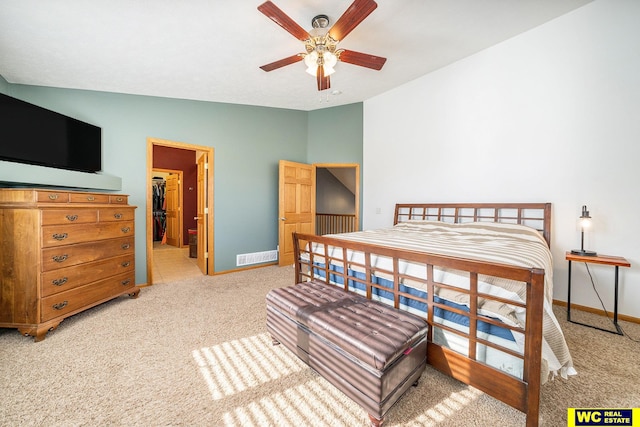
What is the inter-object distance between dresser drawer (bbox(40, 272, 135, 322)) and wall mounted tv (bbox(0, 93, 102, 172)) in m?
1.38

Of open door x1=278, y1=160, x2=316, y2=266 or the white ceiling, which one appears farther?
open door x1=278, y1=160, x2=316, y2=266

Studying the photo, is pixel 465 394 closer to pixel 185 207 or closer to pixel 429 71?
pixel 429 71

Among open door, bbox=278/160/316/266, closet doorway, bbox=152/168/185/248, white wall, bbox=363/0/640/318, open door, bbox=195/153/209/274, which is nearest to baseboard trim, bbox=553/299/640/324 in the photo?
white wall, bbox=363/0/640/318

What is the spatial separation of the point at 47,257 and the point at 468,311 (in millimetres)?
3298

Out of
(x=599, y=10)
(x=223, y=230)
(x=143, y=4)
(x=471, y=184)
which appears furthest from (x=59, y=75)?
(x=599, y=10)

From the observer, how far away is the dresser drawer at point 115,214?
Answer: 2663mm

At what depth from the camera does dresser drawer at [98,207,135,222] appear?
8.74 ft

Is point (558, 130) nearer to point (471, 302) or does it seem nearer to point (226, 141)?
point (471, 302)

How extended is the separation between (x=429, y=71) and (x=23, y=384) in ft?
17.1

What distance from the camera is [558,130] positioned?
2.82 meters

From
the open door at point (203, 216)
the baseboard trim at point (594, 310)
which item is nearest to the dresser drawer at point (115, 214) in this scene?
the open door at point (203, 216)

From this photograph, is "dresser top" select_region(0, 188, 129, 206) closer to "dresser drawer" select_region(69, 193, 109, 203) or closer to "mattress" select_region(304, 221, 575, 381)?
"dresser drawer" select_region(69, 193, 109, 203)

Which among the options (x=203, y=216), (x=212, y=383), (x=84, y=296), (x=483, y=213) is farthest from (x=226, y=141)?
(x=483, y=213)

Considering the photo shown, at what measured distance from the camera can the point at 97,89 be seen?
10.5 feet
